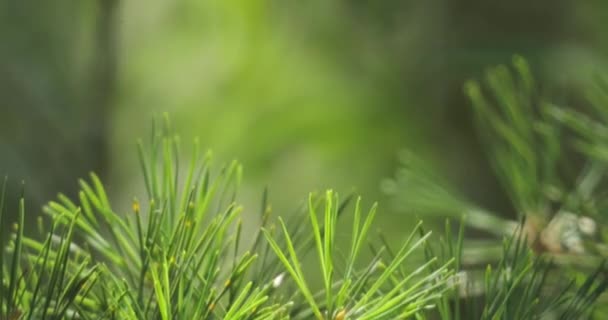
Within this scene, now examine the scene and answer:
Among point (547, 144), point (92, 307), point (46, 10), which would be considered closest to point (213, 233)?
point (92, 307)

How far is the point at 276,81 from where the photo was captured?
2584 mm

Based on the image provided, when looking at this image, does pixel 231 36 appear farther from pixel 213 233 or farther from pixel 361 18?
pixel 213 233

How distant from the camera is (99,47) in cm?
175

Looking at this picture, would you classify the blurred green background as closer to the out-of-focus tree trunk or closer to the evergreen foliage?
the out-of-focus tree trunk

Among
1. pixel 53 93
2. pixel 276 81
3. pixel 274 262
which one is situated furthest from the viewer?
pixel 276 81

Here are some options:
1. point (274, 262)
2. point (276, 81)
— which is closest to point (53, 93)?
point (276, 81)

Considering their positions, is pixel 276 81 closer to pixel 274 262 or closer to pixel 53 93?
pixel 53 93

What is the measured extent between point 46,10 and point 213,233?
61.7 inches

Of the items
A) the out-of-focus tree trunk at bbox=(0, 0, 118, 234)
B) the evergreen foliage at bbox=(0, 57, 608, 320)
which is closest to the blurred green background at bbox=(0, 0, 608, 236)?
the out-of-focus tree trunk at bbox=(0, 0, 118, 234)

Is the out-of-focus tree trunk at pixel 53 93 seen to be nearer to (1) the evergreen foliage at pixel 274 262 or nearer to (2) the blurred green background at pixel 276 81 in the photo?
(2) the blurred green background at pixel 276 81

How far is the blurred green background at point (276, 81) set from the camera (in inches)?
73.5

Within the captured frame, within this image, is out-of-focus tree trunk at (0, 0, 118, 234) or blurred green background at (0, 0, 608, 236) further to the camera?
blurred green background at (0, 0, 608, 236)

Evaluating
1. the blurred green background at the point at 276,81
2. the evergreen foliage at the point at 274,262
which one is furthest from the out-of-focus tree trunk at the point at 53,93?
the evergreen foliage at the point at 274,262

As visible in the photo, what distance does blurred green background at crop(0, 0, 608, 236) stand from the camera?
6.12ft
